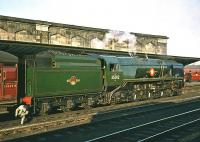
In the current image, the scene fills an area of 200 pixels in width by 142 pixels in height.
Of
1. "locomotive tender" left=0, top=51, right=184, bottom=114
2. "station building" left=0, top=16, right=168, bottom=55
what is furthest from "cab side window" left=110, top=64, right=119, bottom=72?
"station building" left=0, top=16, right=168, bottom=55

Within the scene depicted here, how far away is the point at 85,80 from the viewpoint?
65.3 feet

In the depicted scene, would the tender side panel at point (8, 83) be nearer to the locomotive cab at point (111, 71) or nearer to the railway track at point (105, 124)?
the railway track at point (105, 124)

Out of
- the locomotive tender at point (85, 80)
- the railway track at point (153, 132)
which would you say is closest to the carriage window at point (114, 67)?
the locomotive tender at point (85, 80)

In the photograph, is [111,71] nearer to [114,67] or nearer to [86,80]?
[114,67]

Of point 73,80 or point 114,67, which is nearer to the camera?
point 73,80

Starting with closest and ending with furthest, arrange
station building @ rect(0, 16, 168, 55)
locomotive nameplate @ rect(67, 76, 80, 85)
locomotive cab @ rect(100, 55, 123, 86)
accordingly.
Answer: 1. locomotive nameplate @ rect(67, 76, 80, 85)
2. locomotive cab @ rect(100, 55, 123, 86)
3. station building @ rect(0, 16, 168, 55)

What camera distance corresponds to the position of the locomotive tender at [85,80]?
1656cm

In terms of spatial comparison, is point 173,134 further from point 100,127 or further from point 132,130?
point 100,127

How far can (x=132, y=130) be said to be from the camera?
44.4 feet

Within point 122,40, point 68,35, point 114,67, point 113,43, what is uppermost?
point 68,35

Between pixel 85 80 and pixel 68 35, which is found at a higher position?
pixel 68 35

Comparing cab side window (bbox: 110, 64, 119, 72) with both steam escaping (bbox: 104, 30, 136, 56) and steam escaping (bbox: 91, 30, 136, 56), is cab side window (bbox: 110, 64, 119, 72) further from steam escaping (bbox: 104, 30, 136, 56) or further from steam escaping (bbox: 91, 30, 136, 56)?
steam escaping (bbox: 91, 30, 136, 56)

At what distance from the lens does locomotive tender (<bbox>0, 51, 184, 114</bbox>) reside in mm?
16562

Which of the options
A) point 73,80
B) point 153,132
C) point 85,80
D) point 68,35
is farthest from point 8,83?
point 68,35
